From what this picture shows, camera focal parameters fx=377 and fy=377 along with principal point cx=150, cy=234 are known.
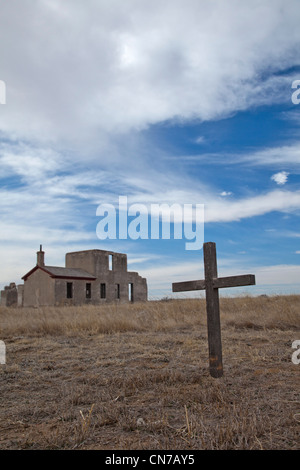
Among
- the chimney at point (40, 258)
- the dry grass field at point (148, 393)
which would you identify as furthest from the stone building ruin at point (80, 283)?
the dry grass field at point (148, 393)

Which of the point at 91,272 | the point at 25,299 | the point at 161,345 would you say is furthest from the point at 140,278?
the point at 161,345

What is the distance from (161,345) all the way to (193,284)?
237 centimetres

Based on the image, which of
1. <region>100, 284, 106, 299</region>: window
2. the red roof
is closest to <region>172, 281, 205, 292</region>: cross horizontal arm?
the red roof

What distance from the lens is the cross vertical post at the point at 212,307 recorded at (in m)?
4.93

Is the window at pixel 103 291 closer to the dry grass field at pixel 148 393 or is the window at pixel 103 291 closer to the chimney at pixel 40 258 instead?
the chimney at pixel 40 258

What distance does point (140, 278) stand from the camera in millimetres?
38188

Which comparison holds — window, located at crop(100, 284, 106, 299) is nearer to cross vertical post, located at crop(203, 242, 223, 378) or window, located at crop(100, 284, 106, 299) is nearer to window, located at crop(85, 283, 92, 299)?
window, located at crop(85, 283, 92, 299)

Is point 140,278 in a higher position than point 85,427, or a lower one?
higher

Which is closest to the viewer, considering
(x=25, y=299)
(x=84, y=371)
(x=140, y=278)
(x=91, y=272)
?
(x=84, y=371)

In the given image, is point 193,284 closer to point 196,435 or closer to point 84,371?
point 84,371

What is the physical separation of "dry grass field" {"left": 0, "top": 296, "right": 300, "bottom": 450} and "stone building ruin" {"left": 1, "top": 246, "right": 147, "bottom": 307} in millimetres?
18971

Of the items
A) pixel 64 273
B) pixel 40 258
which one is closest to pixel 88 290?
pixel 64 273

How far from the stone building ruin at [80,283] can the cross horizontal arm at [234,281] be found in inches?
907
